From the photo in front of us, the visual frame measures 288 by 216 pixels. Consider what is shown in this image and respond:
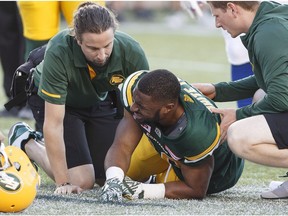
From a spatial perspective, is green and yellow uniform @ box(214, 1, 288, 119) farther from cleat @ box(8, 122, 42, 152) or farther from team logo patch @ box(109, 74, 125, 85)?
cleat @ box(8, 122, 42, 152)

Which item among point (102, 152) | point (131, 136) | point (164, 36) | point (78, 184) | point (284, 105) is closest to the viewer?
point (284, 105)

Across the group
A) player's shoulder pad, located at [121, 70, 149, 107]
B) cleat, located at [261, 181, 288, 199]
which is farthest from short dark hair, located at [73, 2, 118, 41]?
cleat, located at [261, 181, 288, 199]

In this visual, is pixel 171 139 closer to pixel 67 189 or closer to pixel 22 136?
pixel 67 189

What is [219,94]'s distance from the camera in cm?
470

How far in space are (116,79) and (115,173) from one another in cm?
58

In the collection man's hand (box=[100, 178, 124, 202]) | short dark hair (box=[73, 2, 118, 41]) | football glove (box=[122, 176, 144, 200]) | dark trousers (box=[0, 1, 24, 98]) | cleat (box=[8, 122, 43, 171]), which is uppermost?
short dark hair (box=[73, 2, 118, 41])

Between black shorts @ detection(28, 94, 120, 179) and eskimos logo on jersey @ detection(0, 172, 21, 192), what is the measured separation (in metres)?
1.08

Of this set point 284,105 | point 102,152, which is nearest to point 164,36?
point 102,152

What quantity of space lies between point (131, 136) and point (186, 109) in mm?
330

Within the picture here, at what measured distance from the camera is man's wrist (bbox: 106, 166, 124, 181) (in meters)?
4.23

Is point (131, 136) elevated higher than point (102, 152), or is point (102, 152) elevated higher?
point (131, 136)

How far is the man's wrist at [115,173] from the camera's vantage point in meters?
4.23

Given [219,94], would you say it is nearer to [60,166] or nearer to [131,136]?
[131,136]

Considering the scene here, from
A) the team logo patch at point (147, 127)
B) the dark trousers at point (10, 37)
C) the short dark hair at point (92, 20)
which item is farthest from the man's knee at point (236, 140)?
the dark trousers at point (10, 37)
